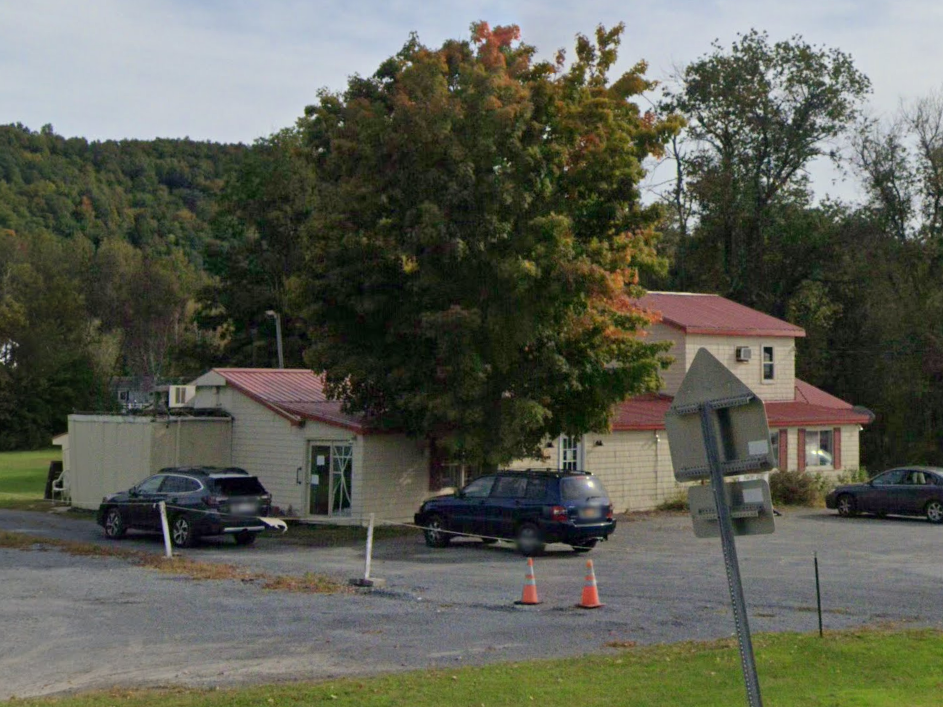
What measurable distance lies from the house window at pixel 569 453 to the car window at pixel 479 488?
28.5 ft

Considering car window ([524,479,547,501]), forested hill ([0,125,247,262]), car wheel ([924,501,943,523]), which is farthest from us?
forested hill ([0,125,247,262])

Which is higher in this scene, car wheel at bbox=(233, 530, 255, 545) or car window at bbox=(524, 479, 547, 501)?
car window at bbox=(524, 479, 547, 501)

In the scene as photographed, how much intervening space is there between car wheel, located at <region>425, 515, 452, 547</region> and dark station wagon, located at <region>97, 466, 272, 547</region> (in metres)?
3.43

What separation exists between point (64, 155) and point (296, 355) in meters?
114

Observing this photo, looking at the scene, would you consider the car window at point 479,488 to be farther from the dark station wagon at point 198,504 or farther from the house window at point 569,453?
the house window at point 569,453

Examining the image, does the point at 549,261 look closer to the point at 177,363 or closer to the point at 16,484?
the point at 16,484

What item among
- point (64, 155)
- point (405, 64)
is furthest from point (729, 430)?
point (64, 155)

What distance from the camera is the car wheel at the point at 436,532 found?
2444 cm

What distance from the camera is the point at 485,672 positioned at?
1138 cm

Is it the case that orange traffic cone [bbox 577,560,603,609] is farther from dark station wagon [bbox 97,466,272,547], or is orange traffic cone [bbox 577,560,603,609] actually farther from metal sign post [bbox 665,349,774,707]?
dark station wagon [bbox 97,466,272,547]

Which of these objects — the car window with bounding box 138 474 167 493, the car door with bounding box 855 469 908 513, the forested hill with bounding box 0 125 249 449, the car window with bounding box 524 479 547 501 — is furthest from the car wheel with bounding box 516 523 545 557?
the forested hill with bounding box 0 125 249 449

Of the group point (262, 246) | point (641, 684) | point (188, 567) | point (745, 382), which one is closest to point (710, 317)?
point (745, 382)

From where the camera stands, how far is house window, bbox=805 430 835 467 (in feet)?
132

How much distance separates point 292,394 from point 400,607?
16283 millimetres
